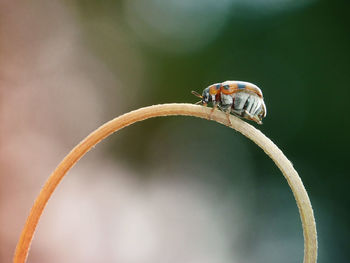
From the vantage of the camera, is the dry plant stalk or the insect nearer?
the dry plant stalk

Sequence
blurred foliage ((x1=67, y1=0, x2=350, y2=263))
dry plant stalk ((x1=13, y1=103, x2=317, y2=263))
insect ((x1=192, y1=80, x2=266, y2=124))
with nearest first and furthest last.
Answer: dry plant stalk ((x1=13, y1=103, x2=317, y2=263)), insect ((x1=192, y1=80, x2=266, y2=124)), blurred foliage ((x1=67, y1=0, x2=350, y2=263))

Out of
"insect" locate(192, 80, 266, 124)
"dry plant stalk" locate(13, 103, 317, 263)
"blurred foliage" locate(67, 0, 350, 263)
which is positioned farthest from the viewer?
"blurred foliage" locate(67, 0, 350, 263)

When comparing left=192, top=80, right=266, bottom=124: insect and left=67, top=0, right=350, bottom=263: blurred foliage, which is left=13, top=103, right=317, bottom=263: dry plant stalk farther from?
left=67, top=0, right=350, bottom=263: blurred foliage

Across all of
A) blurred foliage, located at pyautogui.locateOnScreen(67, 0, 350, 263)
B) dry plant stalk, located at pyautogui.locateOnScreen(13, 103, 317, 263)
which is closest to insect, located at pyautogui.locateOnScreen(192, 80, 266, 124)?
dry plant stalk, located at pyautogui.locateOnScreen(13, 103, 317, 263)

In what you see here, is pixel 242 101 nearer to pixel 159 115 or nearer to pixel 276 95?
pixel 159 115

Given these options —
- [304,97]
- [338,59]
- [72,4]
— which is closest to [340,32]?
[338,59]

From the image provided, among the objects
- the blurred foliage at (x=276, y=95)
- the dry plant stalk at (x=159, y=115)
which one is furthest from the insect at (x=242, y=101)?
the blurred foliage at (x=276, y=95)

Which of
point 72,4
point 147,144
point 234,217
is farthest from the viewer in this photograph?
point 72,4

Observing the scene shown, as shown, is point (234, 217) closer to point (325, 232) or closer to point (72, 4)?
point (325, 232)

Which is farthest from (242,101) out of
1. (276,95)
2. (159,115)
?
(276,95)
